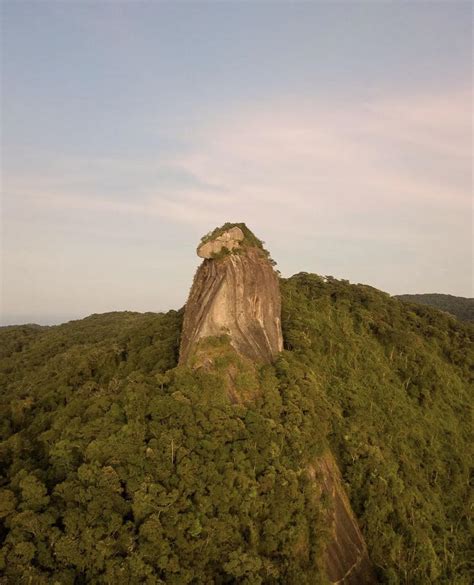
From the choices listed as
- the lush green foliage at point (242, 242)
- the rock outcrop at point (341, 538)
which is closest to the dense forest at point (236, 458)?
the rock outcrop at point (341, 538)

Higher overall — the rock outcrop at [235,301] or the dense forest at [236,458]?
the rock outcrop at [235,301]

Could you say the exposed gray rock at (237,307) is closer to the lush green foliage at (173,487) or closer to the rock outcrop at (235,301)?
the rock outcrop at (235,301)

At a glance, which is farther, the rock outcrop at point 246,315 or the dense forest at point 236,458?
the rock outcrop at point 246,315

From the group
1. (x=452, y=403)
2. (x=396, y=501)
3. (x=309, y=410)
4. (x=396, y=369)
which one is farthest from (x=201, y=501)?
(x=452, y=403)

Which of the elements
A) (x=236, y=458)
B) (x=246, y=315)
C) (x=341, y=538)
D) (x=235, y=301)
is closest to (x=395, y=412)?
(x=341, y=538)

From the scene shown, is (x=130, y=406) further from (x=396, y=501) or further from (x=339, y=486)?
(x=396, y=501)

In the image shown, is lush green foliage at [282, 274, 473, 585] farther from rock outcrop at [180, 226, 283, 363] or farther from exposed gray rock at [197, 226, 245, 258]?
exposed gray rock at [197, 226, 245, 258]

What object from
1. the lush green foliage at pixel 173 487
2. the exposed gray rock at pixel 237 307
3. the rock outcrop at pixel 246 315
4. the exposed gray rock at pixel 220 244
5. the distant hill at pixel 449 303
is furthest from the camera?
the distant hill at pixel 449 303
